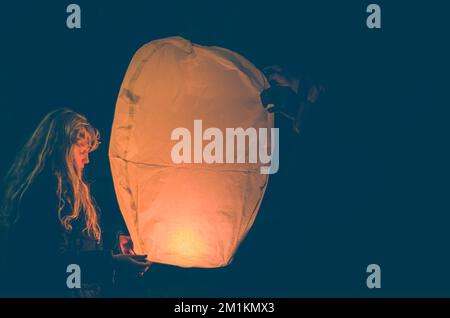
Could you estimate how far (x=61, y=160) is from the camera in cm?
629

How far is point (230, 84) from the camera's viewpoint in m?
5.58

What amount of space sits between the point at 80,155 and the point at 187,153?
110 centimetres

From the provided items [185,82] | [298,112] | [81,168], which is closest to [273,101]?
[298,112]

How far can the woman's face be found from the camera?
247 inches

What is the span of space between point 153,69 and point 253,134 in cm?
71

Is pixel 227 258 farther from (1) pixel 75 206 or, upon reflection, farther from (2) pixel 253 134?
(1) pixel 75 206

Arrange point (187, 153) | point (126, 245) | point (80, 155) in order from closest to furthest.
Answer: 1. point (187, 153)
2. point (126, 245)
3. point (80, 155)

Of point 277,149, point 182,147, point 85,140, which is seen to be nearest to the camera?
point 182,147

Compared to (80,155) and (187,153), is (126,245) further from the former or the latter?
(187,153)

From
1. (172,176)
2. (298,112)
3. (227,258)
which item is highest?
(298,112)

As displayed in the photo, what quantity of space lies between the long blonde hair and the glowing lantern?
0.64 meters

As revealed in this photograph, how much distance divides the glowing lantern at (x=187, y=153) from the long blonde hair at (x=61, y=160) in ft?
Answer: 2.09

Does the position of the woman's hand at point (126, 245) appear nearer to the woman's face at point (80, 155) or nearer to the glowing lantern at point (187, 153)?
the glowing lantern at point (187, 153)

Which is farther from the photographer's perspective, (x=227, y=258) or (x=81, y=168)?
(x=81, y=168)
